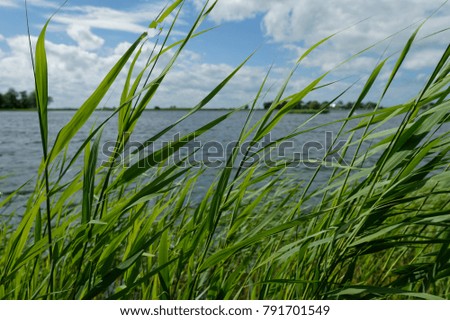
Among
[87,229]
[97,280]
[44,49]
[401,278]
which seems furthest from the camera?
[401,278]

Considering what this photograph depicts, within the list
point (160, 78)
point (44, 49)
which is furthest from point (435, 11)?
point (44, 49)

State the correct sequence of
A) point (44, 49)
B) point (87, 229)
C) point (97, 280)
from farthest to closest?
point (97, 280), point (87, 229), point (44, 49)

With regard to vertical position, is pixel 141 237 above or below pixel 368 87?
below

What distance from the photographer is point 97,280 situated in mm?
1218

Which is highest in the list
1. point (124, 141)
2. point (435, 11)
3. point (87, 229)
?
point (435, 11)

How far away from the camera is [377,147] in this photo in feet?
4.09
